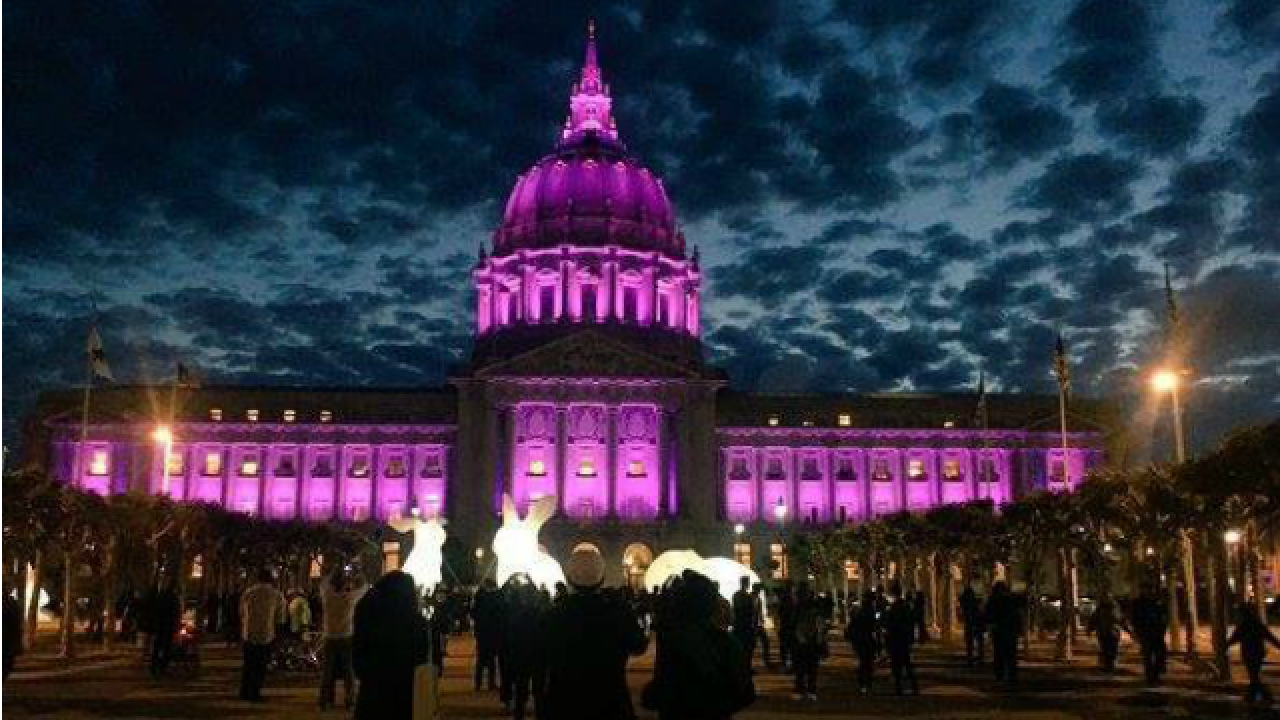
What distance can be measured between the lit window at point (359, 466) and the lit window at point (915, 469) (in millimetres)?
45758

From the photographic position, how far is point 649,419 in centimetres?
11769

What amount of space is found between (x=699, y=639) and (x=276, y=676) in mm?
25759

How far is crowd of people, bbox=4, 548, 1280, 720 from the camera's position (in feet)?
34.7

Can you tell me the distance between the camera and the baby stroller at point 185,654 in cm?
3419

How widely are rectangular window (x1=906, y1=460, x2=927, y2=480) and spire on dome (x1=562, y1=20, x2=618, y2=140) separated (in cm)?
4957

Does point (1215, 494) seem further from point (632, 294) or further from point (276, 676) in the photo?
point (632, 294)

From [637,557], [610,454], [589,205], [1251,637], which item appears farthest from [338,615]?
[589,205]

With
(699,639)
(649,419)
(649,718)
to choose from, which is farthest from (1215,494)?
(649,419)

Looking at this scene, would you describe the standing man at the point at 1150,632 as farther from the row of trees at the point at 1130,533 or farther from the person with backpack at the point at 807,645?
the person with backpack at the point at 807,645

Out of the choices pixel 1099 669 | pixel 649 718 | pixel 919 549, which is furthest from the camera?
pixel 919 549

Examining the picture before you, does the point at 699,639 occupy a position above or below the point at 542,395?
below

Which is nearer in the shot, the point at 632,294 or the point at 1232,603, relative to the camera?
the point at 1232,603

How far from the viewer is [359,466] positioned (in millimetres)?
121312

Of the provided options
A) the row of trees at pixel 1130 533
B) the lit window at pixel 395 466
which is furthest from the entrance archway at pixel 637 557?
the row of trees at pixel 1130 533
